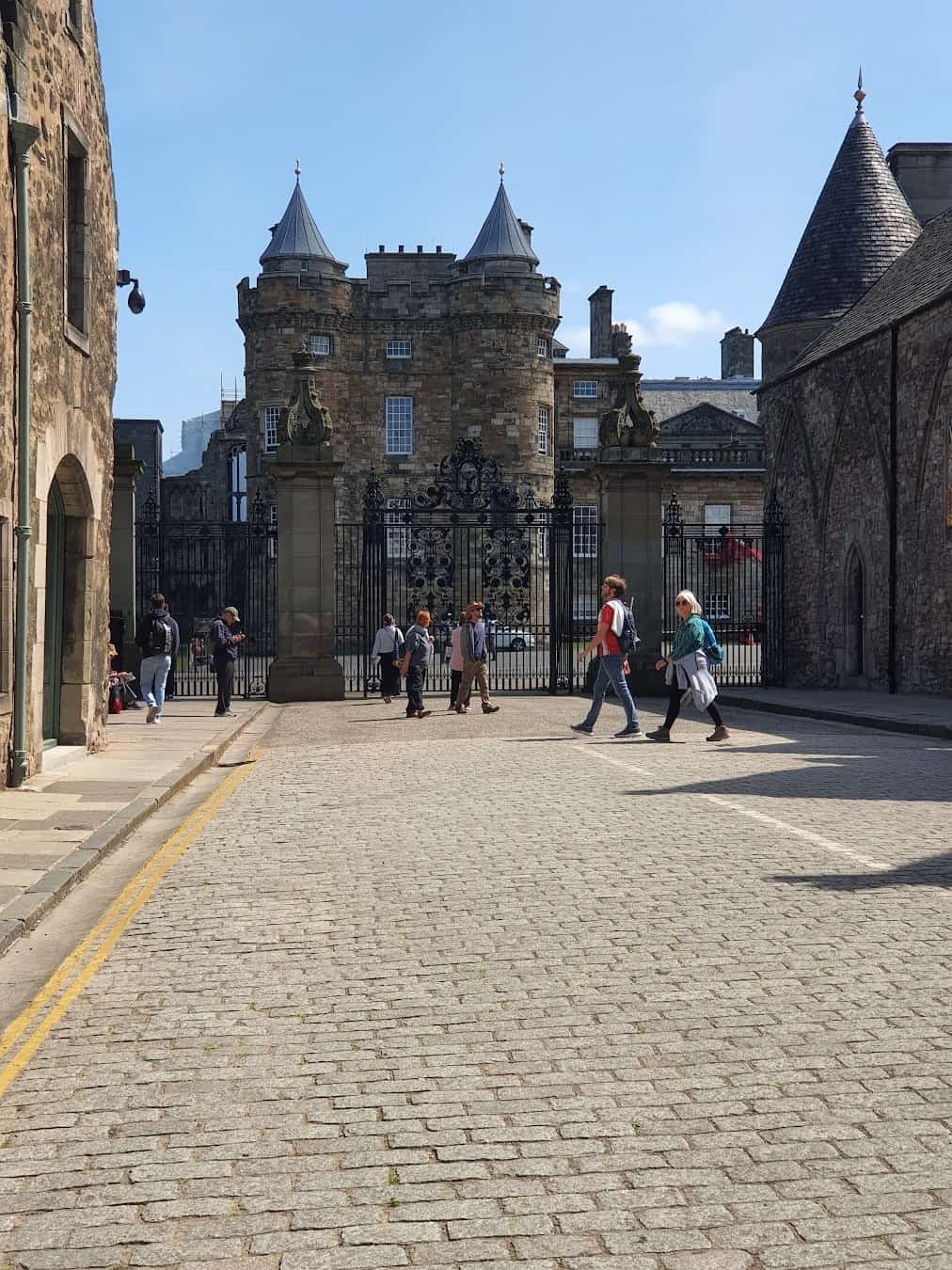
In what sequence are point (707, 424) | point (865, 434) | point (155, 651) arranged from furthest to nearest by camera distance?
point (707, 424)
point (865, 434)
point (155, 651)

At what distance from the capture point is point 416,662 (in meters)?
21.9

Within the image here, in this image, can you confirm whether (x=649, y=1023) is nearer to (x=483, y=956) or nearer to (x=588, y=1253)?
(x=483, y=956)

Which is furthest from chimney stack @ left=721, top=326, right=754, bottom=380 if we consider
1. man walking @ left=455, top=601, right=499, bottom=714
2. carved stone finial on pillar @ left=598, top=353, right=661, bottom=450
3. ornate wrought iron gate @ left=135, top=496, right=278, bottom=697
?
man walking @ left=455, top=601, right=499, bottom=714

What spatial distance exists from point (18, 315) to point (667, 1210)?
1012 centimetres

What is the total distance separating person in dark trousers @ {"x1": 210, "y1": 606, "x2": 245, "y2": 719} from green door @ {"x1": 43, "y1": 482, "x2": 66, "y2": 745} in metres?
6.01

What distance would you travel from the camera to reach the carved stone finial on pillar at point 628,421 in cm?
2681

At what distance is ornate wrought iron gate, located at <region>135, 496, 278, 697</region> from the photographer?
26547 mm

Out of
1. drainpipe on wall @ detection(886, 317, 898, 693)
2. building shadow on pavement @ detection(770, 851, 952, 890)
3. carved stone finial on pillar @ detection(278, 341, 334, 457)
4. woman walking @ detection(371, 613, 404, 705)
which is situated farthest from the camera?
drainpipe on wall @ detection(886, 317, 898, 693)

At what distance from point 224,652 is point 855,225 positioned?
2286 cm

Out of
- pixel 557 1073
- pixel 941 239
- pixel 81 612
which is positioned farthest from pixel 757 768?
pixel 941 239

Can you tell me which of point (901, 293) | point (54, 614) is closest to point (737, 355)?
point (901, 293)

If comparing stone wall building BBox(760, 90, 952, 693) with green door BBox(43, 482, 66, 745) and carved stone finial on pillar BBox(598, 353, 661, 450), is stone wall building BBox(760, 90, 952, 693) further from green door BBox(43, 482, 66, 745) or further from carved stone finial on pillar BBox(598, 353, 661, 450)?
green door BBox(43, 482, 66, 745)

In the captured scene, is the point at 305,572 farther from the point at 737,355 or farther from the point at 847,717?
the point at 737,355

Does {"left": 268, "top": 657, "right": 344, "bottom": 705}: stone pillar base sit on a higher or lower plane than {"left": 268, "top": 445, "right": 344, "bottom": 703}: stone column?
lower
